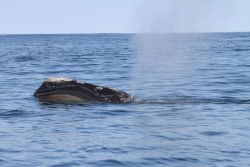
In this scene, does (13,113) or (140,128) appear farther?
(13,113)

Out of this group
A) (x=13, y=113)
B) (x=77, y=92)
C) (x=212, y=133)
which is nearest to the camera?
(x=212, y=133)

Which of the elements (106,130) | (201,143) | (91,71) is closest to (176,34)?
(106,130)

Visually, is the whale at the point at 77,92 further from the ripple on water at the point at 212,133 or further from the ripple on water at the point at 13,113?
the ripple on water at the point at 212,133

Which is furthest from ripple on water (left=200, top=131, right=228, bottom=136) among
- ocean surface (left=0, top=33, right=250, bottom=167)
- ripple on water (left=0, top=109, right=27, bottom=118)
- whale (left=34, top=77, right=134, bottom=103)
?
whale (left=34, top=77, right=134, bottom=103)

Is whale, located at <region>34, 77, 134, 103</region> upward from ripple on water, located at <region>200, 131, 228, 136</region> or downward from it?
upward

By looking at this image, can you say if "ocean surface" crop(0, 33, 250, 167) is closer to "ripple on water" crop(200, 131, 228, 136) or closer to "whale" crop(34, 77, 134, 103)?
"ripple on water" crop(200, 131, 228, 136)

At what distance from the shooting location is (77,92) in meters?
24.1

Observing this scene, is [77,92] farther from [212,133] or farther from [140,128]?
[212,133]

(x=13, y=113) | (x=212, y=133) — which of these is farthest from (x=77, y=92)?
(x=212, y=133)

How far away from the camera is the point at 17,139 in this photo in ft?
54.9

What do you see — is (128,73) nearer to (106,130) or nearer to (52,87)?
(52,87)

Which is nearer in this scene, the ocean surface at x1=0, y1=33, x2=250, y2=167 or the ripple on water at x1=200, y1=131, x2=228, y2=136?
the ocean surface at x1=0, y1=33, x2=250, y2=167

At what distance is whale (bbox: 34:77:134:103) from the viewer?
24094mm

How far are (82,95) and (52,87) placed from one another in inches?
49.8
